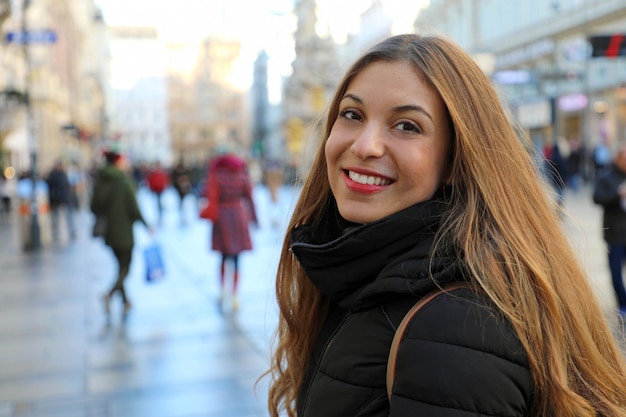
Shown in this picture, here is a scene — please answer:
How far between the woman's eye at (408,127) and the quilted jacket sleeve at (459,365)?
0.42 m

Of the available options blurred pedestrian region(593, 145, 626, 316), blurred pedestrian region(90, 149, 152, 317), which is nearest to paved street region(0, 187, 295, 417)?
blurred pedestrian region(90, 149, 152, 317)

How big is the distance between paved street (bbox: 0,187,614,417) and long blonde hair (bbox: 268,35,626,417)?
487 mm

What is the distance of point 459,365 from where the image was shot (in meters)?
1.24

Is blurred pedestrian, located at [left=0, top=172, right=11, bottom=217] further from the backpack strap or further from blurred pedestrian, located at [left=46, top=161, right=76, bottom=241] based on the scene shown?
the backpack strap

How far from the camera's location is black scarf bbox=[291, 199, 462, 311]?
142 cm

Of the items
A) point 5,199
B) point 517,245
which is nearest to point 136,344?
point 517,245

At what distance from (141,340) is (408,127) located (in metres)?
6.07

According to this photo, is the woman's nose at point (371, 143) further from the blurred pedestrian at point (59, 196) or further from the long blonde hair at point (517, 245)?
the blurred pedestrian at point (59, 196)

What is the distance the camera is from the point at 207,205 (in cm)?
869

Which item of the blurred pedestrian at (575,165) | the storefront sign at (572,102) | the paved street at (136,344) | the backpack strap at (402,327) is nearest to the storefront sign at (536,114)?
the storefront sign at (572,102)

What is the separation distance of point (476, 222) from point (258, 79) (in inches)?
3846

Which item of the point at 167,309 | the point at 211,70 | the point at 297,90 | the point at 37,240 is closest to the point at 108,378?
the point at 167,309

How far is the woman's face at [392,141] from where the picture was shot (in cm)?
157

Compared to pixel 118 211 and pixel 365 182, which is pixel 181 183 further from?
pixel 365 182
